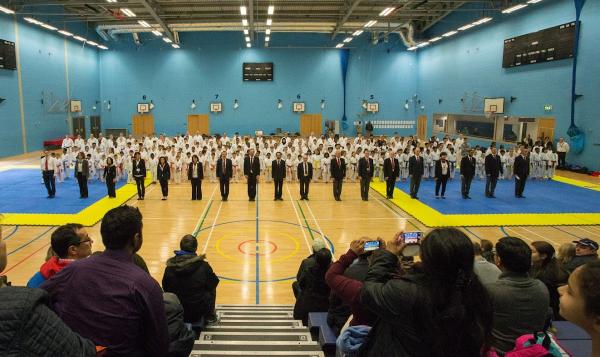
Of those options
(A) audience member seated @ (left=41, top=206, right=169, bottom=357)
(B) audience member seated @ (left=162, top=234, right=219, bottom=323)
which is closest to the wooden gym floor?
(B) audience member seated @ (left=162, top=234, right=219, bottom=323)

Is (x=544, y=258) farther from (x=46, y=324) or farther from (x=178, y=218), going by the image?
(x=178, y=218)

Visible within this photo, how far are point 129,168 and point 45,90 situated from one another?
47.4 feet

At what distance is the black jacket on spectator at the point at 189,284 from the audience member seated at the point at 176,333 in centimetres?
187

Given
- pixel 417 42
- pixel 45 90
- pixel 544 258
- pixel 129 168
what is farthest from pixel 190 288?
pixel 417 42

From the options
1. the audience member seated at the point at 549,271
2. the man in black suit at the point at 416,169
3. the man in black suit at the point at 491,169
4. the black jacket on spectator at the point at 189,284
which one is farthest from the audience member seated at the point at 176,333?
the man in black suit at the point at 491,169

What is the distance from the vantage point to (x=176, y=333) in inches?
127

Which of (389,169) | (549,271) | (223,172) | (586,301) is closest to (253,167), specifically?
(223,172)

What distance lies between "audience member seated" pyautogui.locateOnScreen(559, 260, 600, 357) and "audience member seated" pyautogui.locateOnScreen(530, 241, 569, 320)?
3.30 meters

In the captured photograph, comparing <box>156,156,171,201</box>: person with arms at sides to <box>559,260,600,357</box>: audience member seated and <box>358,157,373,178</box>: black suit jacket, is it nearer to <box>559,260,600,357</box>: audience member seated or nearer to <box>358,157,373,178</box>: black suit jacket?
<box>358,157,373,178</box>: black suit jacket

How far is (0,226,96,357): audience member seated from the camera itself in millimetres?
1596

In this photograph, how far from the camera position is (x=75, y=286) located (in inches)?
92.0

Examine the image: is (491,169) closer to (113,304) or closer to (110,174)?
(110,174)

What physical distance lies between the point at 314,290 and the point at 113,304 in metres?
3.52

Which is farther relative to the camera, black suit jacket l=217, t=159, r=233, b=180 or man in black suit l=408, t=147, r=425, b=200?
man in black suit l=408, t=147, r=425, b=200
